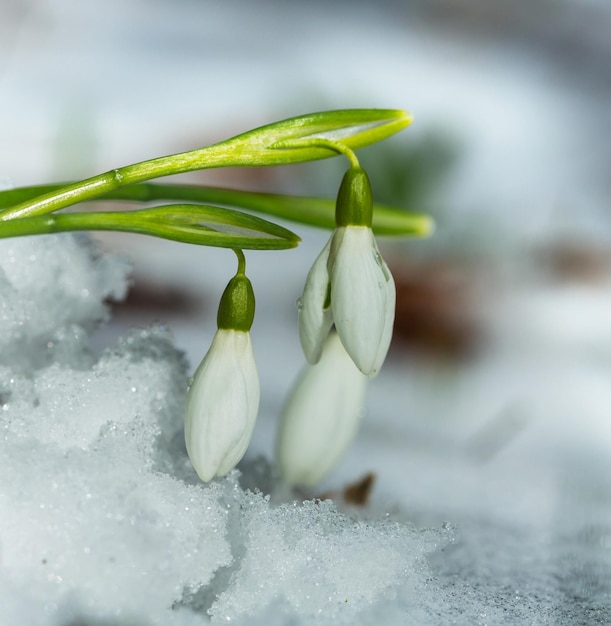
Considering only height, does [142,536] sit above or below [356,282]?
below

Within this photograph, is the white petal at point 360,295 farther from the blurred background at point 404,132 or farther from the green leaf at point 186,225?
the blurred background at point 404,132

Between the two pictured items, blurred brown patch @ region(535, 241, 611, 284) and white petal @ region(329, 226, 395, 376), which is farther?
blurred brown patch @ region(535, 241, 611, 284)

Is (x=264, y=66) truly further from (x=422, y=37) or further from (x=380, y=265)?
(x=380, y=265)

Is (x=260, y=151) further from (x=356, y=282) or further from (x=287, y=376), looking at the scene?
(x=287, y=376)

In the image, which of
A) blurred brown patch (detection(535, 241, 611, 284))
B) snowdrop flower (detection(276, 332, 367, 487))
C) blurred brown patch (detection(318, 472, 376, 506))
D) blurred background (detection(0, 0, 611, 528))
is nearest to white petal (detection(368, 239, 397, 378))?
snowdrop flower (detection(276, 332, 367, 487))

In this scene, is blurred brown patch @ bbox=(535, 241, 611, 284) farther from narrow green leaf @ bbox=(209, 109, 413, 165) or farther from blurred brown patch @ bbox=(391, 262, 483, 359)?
narrow green leaf @ bbox=(209, 109, 413, 165)

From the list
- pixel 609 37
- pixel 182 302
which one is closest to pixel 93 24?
pixel 182 302

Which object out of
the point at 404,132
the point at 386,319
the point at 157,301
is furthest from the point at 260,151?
the point at 404,132
